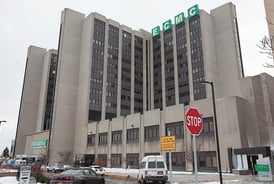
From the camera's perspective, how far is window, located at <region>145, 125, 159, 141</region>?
5344 cm

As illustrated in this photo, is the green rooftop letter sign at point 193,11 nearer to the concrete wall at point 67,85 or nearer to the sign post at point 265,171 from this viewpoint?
the concrete wall at point 67,85

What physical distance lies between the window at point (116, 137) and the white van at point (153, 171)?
132 feet

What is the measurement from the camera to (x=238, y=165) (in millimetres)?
38688

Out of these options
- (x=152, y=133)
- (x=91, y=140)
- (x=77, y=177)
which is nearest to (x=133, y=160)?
(x=152, y=133)

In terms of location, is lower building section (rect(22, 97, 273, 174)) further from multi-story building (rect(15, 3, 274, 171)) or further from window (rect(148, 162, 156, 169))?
window (rect(148, 162, 156, 169))

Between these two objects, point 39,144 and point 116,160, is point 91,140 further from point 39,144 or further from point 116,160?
point 39,144

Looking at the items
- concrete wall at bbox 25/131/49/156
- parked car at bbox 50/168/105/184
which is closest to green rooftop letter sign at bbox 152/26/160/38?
concrete wall at bbox 25/131/49/156

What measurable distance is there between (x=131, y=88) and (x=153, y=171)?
72.8m

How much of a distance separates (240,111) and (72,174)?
34.7 metres

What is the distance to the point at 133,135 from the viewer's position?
5909 cm

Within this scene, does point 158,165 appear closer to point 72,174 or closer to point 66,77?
point 72,174

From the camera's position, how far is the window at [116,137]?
206 feet

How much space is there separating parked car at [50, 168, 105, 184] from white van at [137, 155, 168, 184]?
533 cm

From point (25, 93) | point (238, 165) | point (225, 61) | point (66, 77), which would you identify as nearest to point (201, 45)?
point (225, 61)
